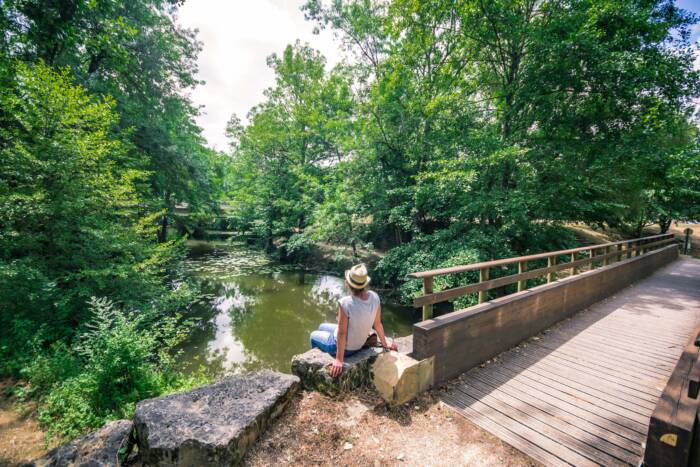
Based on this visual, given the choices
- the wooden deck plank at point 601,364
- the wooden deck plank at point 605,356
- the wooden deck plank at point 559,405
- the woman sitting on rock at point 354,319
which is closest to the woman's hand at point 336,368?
the woman sitting on rock at point 354,319

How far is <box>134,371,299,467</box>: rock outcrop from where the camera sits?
6.70 ft

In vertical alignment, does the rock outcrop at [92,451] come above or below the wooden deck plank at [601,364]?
above

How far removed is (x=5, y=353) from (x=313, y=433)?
576cm

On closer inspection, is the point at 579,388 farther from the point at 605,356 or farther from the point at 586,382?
the point at 605,356

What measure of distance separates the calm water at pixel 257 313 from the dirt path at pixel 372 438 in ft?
13.6

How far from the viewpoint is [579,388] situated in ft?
11.0

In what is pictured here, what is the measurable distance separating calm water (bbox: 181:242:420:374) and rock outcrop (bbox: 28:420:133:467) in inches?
168

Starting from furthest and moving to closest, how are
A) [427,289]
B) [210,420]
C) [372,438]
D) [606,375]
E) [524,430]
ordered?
1. [606,375]
2. [427,289]
3. [524,430]
4. [372,438]
5. [210,420]

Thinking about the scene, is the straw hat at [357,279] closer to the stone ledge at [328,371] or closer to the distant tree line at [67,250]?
the stone ledge at [328,371]

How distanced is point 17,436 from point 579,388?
7002 mm

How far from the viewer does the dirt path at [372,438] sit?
233 centimetres

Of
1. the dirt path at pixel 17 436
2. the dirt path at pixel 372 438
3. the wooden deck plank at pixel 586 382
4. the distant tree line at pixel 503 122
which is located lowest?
the dirt path at pixel 17 436

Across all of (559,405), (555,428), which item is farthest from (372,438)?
(559,405)

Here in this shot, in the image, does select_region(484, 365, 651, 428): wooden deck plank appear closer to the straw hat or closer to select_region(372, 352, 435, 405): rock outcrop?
select_region(372, 352, 435, 405): rock outcrop
